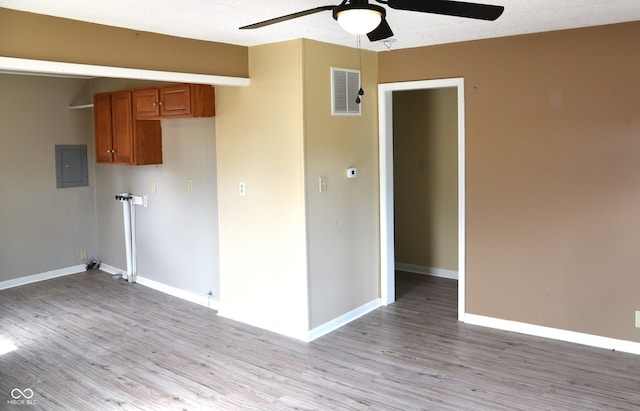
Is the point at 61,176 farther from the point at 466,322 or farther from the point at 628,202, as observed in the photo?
the point at 628,202

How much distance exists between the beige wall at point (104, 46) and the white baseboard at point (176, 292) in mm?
2220

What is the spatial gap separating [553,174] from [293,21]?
2.26 metres

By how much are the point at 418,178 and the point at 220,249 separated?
8.31ft

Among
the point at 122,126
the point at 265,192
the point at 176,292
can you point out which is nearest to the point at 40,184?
the point at 122,126

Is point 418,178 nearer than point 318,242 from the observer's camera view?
No

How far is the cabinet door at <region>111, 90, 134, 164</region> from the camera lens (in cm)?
527

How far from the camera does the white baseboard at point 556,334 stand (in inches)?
151

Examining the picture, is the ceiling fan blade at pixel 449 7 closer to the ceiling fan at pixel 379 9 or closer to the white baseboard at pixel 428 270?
the ceiling fan at pixel 379 9

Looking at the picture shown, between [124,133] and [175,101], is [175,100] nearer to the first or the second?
[175,101]

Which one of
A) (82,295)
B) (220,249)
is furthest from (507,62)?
(82,295)

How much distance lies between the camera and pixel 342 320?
4.52m

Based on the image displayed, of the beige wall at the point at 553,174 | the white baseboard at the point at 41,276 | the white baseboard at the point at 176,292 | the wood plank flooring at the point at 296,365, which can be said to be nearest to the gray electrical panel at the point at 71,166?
the white baseboard at the point at 41,276

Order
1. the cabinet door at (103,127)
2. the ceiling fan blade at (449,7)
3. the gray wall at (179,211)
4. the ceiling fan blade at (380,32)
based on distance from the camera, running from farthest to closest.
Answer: the cabinet door at (103,127)
the gray wall at (179,211)
the ceiling fan blade at (380,32)
the ceiling fan blade at (449,7)

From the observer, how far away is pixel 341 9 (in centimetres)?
210
